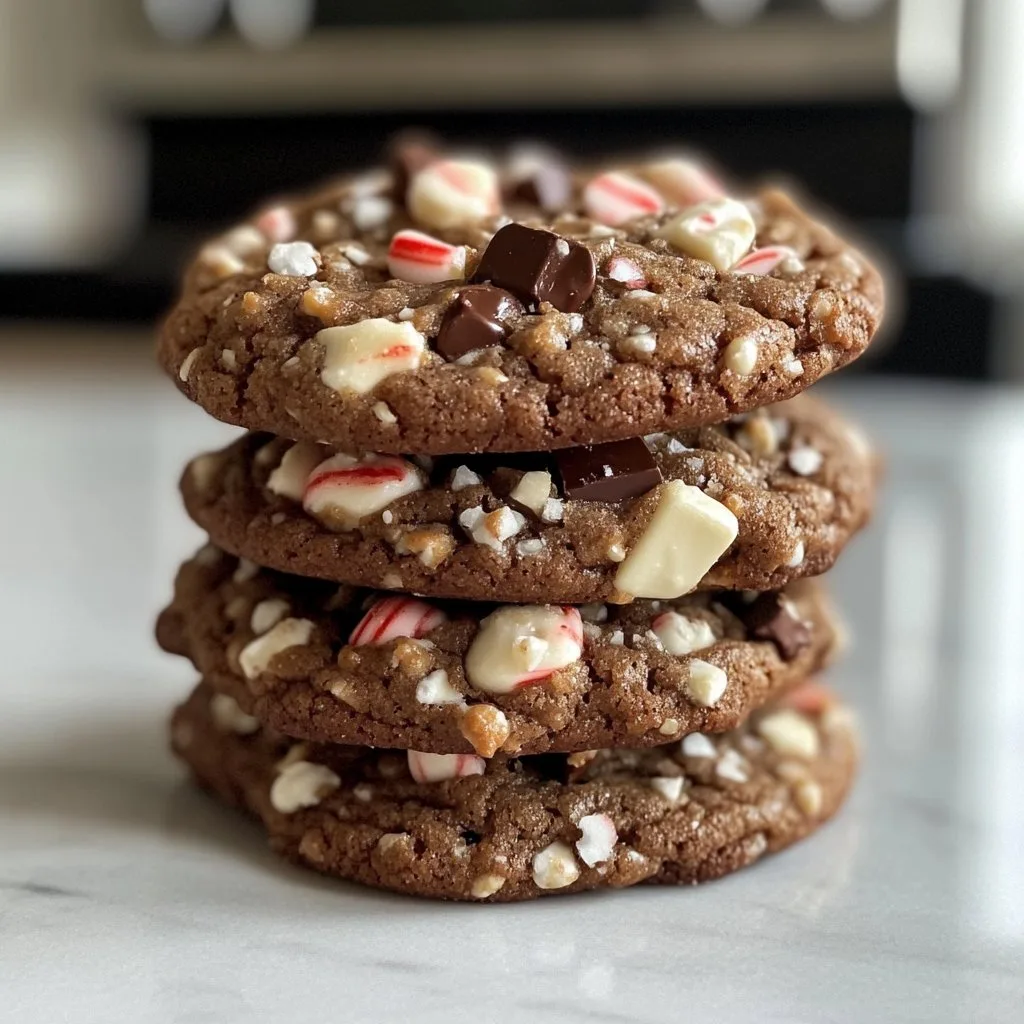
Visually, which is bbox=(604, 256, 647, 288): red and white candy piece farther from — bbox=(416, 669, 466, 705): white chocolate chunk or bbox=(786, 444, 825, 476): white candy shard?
bbox=(416, 669, 466, 705): white chocolate chunk

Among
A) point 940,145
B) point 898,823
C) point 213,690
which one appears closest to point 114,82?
point 940,145

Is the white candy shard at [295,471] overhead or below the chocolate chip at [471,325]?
below

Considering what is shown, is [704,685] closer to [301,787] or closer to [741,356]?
[741,356]

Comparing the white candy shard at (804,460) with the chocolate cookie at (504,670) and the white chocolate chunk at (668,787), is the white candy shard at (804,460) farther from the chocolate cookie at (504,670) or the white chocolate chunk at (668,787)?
the white chocolate chunk at (668,787)

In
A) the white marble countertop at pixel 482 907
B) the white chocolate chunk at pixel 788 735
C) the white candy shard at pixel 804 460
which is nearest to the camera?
the white marble countertop at pixel 482 907

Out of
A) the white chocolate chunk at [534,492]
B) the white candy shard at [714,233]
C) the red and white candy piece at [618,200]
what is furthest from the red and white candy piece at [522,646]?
the red and white candy piece at [618,200]

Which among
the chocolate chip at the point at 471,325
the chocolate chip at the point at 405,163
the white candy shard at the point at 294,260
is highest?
the chocolate chip at the point at 405,163

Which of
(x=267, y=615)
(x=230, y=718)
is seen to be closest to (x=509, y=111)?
(x=230, y=718)
